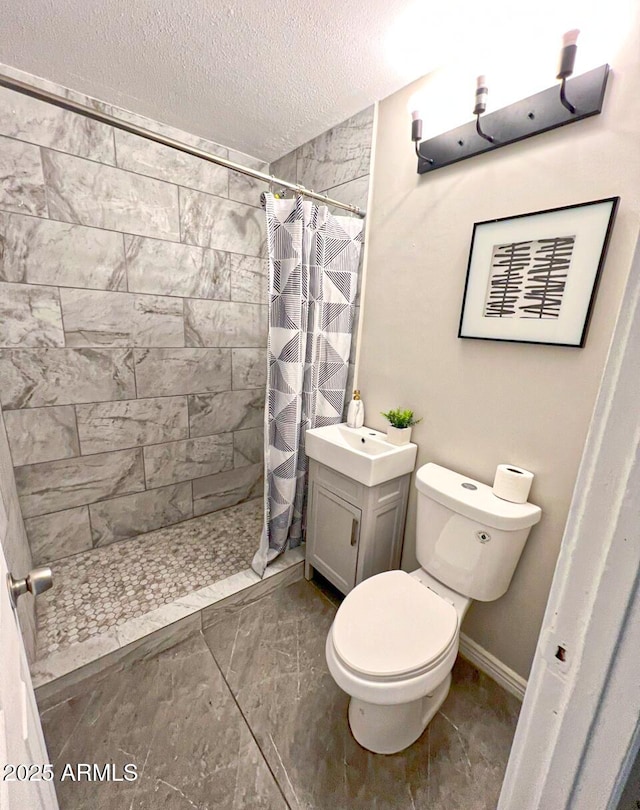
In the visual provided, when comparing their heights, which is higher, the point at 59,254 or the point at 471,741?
the point at 59,254

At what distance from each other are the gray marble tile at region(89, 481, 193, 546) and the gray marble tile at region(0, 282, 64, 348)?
37.9 inches

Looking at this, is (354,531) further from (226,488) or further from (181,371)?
(181,371)

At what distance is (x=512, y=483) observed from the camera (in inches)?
50.7

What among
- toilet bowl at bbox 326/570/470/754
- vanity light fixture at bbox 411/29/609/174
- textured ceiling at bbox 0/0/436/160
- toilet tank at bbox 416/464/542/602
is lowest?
toilet bowl at bbox 326/570/470/754

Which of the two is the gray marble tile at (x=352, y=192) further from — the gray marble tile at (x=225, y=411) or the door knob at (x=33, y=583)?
the door knob at (x=33, y=583)

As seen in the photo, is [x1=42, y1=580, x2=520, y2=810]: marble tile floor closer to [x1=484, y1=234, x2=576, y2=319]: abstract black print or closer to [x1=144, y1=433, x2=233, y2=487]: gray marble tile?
[x1=144, y1=433, x2=233, y2=487]: gray marble tile

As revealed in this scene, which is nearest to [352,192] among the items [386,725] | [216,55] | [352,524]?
[216,55]

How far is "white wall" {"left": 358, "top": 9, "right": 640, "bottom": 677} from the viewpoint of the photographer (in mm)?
1067

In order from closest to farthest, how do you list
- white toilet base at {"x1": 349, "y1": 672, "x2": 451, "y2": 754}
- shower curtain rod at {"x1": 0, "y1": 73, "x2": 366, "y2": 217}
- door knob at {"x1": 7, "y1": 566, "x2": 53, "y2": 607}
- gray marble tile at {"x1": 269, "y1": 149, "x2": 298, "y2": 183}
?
door knob at {"x1": 7, "y1": 566, "x2": 53, "y2": 607}
shower curtain rod at {"x1": 0, "y1": 73, "x2": 366, "y2": 217}
white toilet base at {"x1": 349, "y1": 672, "x2": 451, "y2": 754}
gray marble tile at {"x1": 269, "y1": 149, "x2": 298, "y2": 183}

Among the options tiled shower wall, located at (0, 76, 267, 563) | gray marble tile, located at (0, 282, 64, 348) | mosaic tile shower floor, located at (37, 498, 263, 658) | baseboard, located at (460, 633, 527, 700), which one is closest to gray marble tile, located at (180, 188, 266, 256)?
tiled shower wall, located at (0, 76, 267, 563)

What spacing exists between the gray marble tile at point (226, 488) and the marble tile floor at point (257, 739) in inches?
38.3

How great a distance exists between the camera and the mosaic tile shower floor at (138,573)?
160 cm

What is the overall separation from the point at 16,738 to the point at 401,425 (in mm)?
1462

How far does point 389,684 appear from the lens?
1.03m
